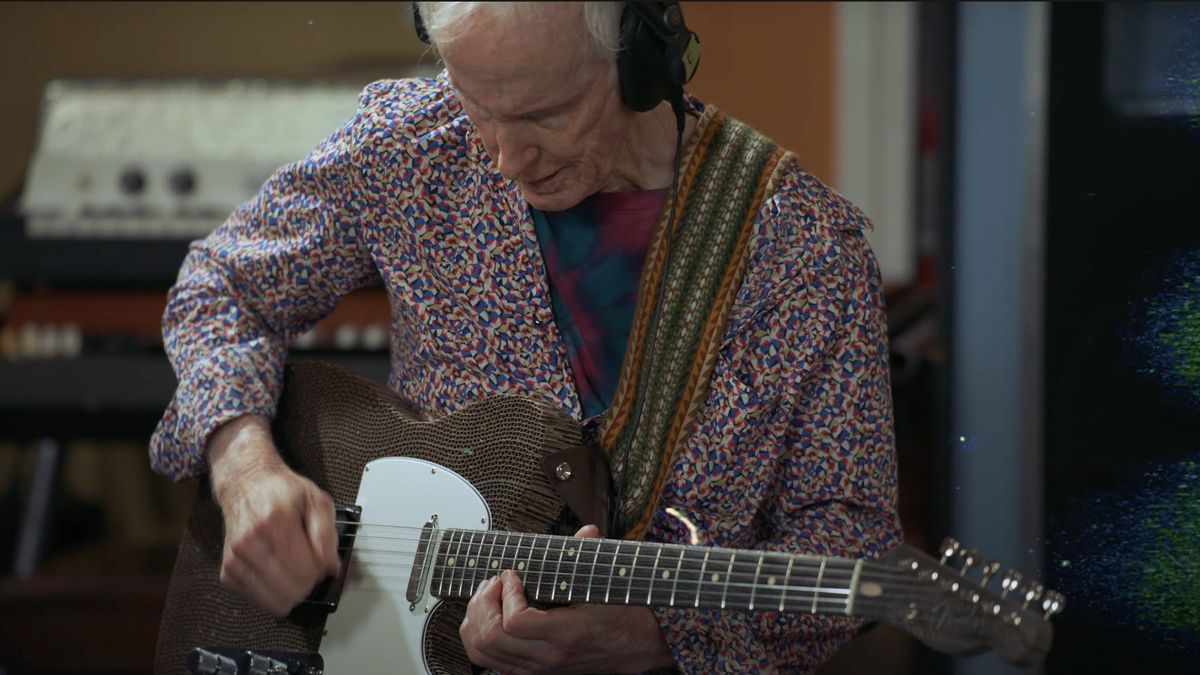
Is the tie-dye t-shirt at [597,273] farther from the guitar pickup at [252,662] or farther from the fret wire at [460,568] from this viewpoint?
the guitar pickup at [252,662]

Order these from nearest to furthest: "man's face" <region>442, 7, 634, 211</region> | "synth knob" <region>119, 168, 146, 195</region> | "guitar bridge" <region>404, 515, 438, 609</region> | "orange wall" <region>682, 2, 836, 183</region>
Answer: "man's face" <region>442, 7, 634, 211</region>, "guitar bridge" <region>404, 515, 438, 609</region>, "orange wall" <region>682, 2, 836, 183</region>, "synth knob" <region>119, 168, 146, 195</region>

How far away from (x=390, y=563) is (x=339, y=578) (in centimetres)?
6

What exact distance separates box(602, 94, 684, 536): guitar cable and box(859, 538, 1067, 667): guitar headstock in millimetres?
330

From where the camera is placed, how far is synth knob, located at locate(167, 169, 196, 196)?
2592 mm

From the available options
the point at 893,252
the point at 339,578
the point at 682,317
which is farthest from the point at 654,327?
the point at 893,252

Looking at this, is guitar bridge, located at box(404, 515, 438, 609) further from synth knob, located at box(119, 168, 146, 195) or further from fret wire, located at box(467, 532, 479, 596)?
synth knob, located at box(119, 168, 146, 195)

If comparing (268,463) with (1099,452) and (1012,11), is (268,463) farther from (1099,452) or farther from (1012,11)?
(1012,11)

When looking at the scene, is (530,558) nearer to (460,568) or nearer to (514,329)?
(460,568)

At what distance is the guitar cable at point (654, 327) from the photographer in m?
1.32

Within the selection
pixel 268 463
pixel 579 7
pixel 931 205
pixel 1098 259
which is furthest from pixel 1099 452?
pixel 931 205

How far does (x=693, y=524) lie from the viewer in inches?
52.1

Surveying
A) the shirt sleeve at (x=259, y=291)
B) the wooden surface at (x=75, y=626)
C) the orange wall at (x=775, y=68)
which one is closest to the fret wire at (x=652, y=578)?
the shirt sleeve at (x=259, y=291)

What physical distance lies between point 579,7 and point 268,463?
1.81ft

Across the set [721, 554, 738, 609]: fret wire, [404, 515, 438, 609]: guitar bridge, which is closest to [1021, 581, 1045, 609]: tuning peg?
[721, 554, 738, 609]: fret wire
